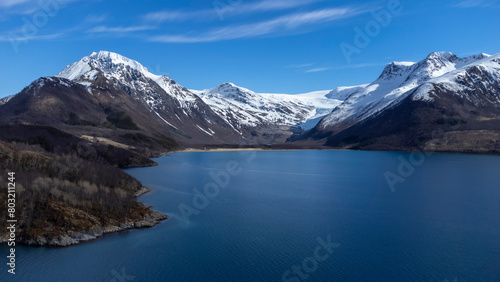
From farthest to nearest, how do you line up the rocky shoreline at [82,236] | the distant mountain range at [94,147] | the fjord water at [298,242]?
1. the distant mountain range at [94,147]
2. the rocky shoreline at [82,236]
3. the fjord water at [298,242]

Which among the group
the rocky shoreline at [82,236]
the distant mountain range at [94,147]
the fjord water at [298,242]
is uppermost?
the distant mountain range at [94,147]

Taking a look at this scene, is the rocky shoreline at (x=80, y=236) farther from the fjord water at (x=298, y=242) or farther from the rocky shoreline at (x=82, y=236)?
the fjord water at (x=298, y=242)

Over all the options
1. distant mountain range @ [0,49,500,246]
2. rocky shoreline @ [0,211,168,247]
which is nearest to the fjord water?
rocky shoreline @ [0,211,168,247]

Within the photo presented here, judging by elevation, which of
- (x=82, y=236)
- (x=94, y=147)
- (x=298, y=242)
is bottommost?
(x=298, y=242)

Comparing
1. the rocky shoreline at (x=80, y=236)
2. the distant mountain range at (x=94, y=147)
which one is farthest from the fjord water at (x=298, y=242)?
the distant mountain range at (x=94, y=147)

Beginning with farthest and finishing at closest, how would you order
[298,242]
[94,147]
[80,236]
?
[94,147]
[298,242]
[80,236]

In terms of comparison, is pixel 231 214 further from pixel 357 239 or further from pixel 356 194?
pixel 356 194

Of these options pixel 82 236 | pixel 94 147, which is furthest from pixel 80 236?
pixel 94 147

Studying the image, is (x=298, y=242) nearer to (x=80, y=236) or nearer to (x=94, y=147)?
(x=80, y=236)
